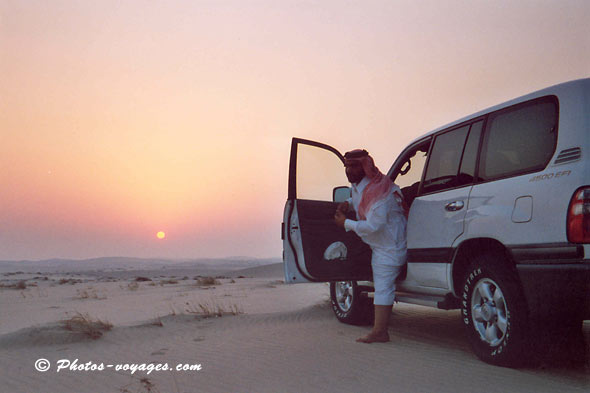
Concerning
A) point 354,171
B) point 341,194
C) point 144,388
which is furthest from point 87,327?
point 354,171

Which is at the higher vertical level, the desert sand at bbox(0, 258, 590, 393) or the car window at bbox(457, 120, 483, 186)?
the car window at bbox(457, 120, 483, 186)

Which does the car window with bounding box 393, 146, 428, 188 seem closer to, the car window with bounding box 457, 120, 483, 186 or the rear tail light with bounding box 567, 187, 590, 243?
the car window with bounding box 457, 120, 483, 186

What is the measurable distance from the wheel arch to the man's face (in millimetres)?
1499

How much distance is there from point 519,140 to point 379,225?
1.68 meters

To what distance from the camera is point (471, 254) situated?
4.50 meters

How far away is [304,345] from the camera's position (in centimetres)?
547

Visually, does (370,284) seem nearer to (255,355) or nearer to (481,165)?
(255,355)

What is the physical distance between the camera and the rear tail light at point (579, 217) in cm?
328

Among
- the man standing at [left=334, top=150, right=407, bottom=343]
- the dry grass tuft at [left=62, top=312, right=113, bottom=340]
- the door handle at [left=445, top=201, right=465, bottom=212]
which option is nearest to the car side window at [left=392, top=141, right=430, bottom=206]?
the man standing at [left=334, top=150, right=407, bottom=343]

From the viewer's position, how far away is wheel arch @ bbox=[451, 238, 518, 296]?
409cm

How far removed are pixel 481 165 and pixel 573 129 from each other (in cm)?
98

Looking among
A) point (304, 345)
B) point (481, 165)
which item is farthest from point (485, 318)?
point (304, 345)

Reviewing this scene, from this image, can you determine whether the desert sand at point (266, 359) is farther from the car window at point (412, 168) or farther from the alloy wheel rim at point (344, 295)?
the car window at point (412, 168)

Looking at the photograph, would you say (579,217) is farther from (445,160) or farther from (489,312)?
(445,160)
